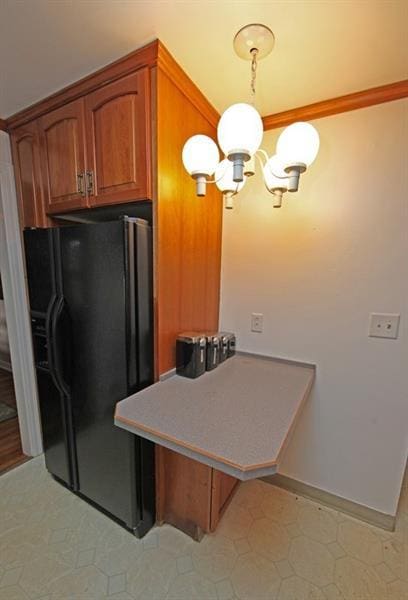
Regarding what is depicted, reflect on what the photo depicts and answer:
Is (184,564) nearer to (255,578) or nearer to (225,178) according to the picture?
(255,578)

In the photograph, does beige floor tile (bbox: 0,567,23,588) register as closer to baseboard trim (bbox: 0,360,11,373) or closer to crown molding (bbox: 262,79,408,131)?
crown molding (bbox: 262,79,408,131)

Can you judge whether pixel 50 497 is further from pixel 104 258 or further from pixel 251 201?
pixel 251 201

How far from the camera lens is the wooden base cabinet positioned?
4.12 feet

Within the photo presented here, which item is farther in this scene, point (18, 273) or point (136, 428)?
point (18, 273)

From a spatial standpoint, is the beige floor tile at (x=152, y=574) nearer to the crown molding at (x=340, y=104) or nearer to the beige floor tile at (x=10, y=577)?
the beige floor tile at (x=10, y=577)

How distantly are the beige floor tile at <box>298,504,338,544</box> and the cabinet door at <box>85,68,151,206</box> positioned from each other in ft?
6.33

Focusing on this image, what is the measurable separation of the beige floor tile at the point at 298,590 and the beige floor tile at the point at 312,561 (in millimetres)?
26

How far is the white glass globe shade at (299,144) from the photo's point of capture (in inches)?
34.1

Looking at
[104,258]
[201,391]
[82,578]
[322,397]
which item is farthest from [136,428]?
[322,397]

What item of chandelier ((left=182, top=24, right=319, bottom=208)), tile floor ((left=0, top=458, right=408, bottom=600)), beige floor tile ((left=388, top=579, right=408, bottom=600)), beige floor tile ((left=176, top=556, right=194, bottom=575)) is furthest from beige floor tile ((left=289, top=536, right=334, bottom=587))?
chandelier ((left=182, top=24, right=319, bottom=208))

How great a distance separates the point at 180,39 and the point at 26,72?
29.7 inches

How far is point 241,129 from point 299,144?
0.21 m

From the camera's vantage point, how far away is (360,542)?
133 centimetres

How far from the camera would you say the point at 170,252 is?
48.9 inches
